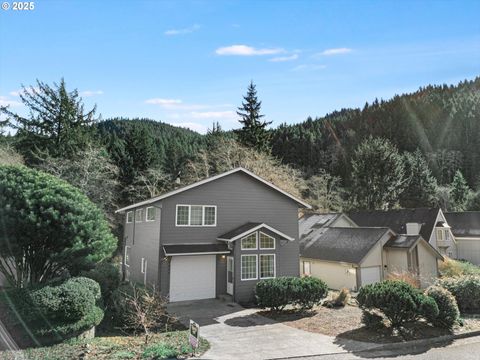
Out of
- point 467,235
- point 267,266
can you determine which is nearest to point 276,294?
point 267,266

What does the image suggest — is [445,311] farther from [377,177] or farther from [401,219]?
[377,177]

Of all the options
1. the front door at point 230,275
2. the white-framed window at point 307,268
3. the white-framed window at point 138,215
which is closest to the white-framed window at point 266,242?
the front door at point 230,275

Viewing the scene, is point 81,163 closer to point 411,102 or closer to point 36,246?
point 36,246

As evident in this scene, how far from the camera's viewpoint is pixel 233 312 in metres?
15.8

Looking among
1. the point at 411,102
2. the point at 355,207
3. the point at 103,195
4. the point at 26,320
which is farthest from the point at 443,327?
the point at 411,102

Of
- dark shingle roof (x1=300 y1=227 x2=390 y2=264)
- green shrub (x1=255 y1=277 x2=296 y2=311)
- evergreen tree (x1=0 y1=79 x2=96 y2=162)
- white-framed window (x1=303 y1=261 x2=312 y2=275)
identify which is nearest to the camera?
green shrub (x1=255 y1=277 x2=296 y2=311)

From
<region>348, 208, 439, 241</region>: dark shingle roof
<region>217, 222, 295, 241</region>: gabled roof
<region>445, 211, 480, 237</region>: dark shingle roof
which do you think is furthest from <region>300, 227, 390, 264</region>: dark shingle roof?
<region>445, 211, 480, 237</region>: dark shingle roof

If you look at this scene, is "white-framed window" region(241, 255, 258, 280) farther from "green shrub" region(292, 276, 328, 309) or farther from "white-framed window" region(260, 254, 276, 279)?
"green shrub" region(292, 276, 328, 309)

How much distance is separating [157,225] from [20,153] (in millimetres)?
21313

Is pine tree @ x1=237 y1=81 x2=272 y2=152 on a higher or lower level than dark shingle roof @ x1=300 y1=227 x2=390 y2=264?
higher

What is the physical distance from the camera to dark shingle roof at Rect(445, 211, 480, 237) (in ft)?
120

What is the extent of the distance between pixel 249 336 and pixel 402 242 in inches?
665

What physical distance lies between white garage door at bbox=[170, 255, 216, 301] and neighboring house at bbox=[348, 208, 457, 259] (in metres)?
20.5

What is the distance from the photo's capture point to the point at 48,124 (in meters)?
33.4
